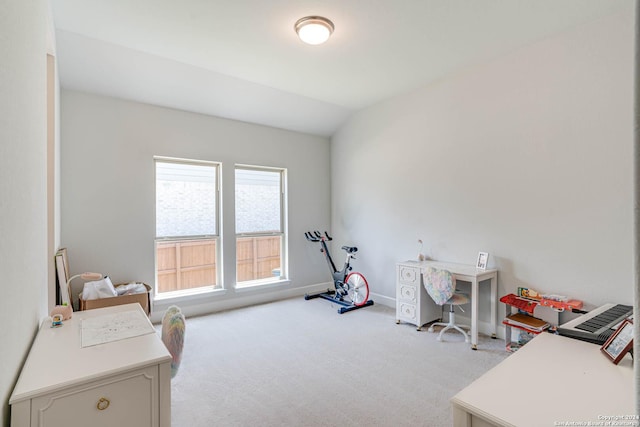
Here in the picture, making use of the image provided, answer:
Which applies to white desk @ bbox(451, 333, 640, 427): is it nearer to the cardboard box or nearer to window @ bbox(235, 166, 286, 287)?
the cardboard box

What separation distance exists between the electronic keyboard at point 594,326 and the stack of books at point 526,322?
2.59ft

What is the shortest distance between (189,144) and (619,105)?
4.47 metres

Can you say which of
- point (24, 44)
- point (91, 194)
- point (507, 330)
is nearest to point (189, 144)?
point (91, 194)

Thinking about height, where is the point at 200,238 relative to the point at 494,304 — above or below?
above

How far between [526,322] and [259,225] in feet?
11.6

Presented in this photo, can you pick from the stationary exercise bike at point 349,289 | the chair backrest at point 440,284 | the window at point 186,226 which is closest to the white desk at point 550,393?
the chair backrest at point 440,284

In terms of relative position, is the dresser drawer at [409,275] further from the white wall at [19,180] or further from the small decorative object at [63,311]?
the white wall at [19,180]

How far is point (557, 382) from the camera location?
3.81ft

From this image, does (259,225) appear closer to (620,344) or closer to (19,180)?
(19,180)

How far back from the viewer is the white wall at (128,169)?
338 centimetres

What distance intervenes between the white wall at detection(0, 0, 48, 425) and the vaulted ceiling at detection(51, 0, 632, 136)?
105 centimetres

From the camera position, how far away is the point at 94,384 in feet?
3.91

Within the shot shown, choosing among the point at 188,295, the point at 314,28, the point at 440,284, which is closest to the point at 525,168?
the point at 440,284

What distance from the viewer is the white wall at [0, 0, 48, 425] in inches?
39.2
